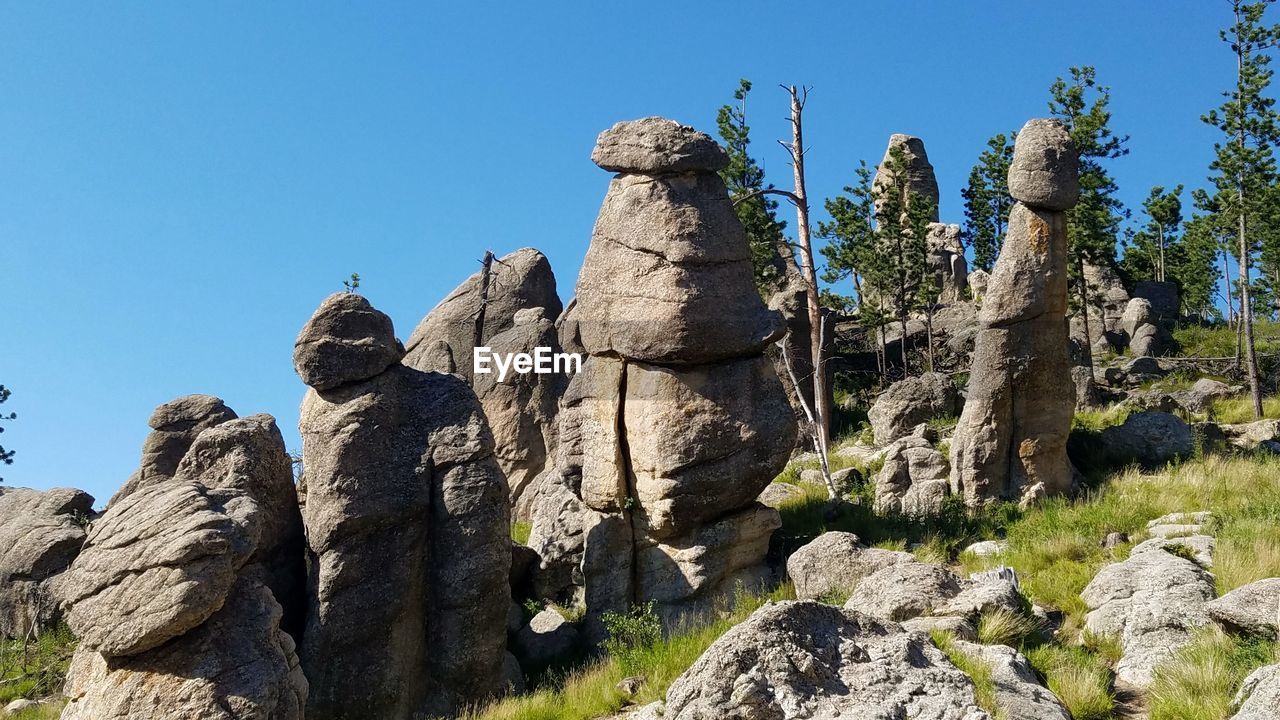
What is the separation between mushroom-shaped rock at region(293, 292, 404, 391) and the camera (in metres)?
17.7

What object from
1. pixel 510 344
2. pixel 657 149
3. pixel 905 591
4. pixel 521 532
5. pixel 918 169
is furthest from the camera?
pixel 918 169

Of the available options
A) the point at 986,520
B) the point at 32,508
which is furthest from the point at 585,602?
the point at 32,508

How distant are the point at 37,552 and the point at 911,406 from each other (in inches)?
637

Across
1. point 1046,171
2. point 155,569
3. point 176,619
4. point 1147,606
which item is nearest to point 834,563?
point 1147,606

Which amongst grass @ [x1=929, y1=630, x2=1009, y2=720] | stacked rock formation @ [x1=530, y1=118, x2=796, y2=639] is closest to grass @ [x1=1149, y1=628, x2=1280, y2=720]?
grass @ [x1=929, y1=630, x2=1009, y2=720]

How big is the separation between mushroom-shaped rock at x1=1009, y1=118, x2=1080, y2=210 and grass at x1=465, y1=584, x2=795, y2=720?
924 cm

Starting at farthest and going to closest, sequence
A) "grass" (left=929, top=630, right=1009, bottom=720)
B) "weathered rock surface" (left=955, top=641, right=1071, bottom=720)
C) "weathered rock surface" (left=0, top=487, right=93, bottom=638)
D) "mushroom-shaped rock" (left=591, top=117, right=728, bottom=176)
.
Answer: "weathered rock surface" (left=0, top=487, right=93, bottom=638) → "mushroom-shaped rock" (left=591, top=117, right=728, bottom=176) → "weathered rock surface" (left=955, top=641, right=1071, bottom=720) → "grass" (left=929, top=630, right=1009, bottom=720)

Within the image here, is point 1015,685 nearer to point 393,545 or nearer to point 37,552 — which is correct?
point 393,545

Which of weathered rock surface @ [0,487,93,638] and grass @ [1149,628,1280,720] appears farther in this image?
weathered rock surface @ [0,487,93,638]

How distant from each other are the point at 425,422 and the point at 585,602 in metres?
3.69

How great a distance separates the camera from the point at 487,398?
2720 centimetres

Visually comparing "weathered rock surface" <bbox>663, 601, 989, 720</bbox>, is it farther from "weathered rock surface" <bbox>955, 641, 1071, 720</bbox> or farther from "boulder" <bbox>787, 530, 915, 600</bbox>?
"boulder" <bbox>787, 530, 915, 600</bbox>

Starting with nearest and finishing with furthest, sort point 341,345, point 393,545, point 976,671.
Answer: point 976,671 < point 393,545 < point 341,345

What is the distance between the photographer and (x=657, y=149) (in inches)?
783
